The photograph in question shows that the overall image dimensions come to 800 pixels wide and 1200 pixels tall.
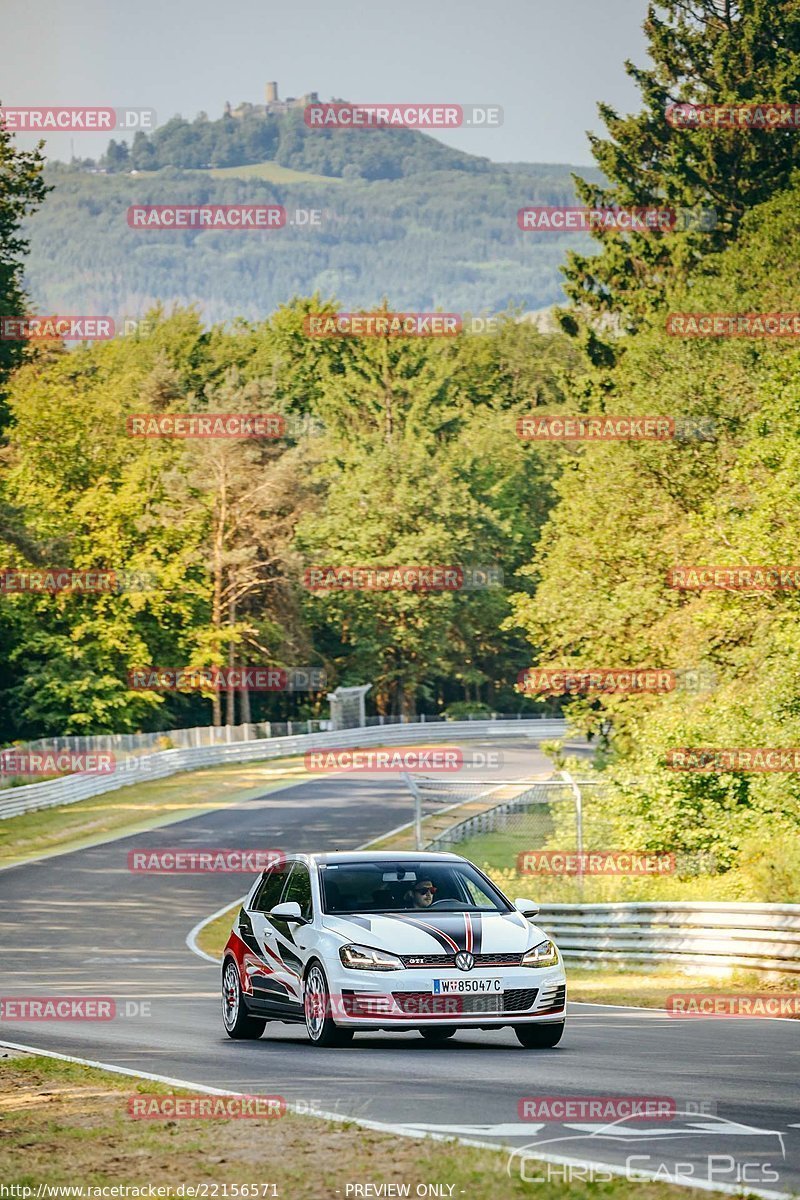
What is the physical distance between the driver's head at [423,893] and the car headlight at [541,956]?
41.6 inches

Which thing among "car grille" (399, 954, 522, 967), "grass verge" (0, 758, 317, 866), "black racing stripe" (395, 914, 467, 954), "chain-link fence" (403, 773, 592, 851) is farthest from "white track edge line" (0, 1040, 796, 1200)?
"grass verge" (0, 758, 317, 866)

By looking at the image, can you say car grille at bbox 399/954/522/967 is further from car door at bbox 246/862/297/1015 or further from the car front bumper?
car door at bbox 246/862/297/1015

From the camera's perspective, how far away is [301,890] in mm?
14727

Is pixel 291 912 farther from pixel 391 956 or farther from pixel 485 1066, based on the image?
pixel 485 1066

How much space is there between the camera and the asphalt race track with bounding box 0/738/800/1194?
8859 mm

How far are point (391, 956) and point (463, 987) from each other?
57 cm

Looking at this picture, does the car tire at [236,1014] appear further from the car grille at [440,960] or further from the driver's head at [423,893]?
the car grille at [440,960]

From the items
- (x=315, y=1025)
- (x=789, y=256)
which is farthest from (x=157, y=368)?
(x=315, y=1025)

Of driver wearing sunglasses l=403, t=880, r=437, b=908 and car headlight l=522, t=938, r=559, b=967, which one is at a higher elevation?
driver wearing sunglasses l=403, t=880, r=437, b=908

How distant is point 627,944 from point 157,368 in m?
74.6

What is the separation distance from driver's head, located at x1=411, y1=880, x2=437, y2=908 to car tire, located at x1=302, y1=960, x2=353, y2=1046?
104cm

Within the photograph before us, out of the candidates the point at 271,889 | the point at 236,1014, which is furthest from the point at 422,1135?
the point at 271,889

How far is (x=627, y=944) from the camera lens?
23.0 meters

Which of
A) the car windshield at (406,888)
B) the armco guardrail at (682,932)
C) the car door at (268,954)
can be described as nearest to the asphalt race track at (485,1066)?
the car door at (268,954)
